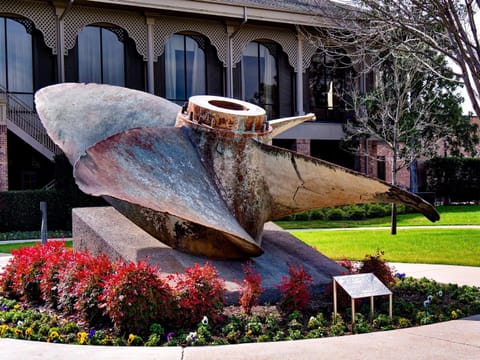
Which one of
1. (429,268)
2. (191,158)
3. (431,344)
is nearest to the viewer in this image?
(431,344)

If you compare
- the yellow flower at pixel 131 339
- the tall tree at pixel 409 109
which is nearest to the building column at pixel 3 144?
the tall tree at pixel 409 109

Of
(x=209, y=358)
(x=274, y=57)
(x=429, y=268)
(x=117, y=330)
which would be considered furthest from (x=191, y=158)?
(x=274, y=57)

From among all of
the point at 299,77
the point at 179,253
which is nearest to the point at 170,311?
the point at 179,253

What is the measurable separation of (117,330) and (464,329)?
10.4ft

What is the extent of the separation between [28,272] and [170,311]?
2.41 m

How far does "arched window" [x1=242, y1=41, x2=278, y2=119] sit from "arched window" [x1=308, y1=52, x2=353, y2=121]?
2.30m

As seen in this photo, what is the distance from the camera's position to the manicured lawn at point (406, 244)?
12991 mm

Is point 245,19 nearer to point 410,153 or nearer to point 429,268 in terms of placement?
point 410,153

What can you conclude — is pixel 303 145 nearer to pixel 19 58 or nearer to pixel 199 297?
pixel 19 58

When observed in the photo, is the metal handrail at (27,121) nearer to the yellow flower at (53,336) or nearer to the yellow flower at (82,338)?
the yellow flower at (53,336)

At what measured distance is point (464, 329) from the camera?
627cm

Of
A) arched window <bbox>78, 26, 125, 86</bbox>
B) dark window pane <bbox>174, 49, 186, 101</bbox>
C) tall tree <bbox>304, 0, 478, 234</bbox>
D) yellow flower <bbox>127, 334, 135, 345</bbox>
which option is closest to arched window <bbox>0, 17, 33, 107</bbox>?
arched window <bbox>78, 26, 125, 86</bbox>

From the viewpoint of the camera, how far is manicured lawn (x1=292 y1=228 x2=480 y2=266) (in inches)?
511

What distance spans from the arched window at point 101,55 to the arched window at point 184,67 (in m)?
2.12
